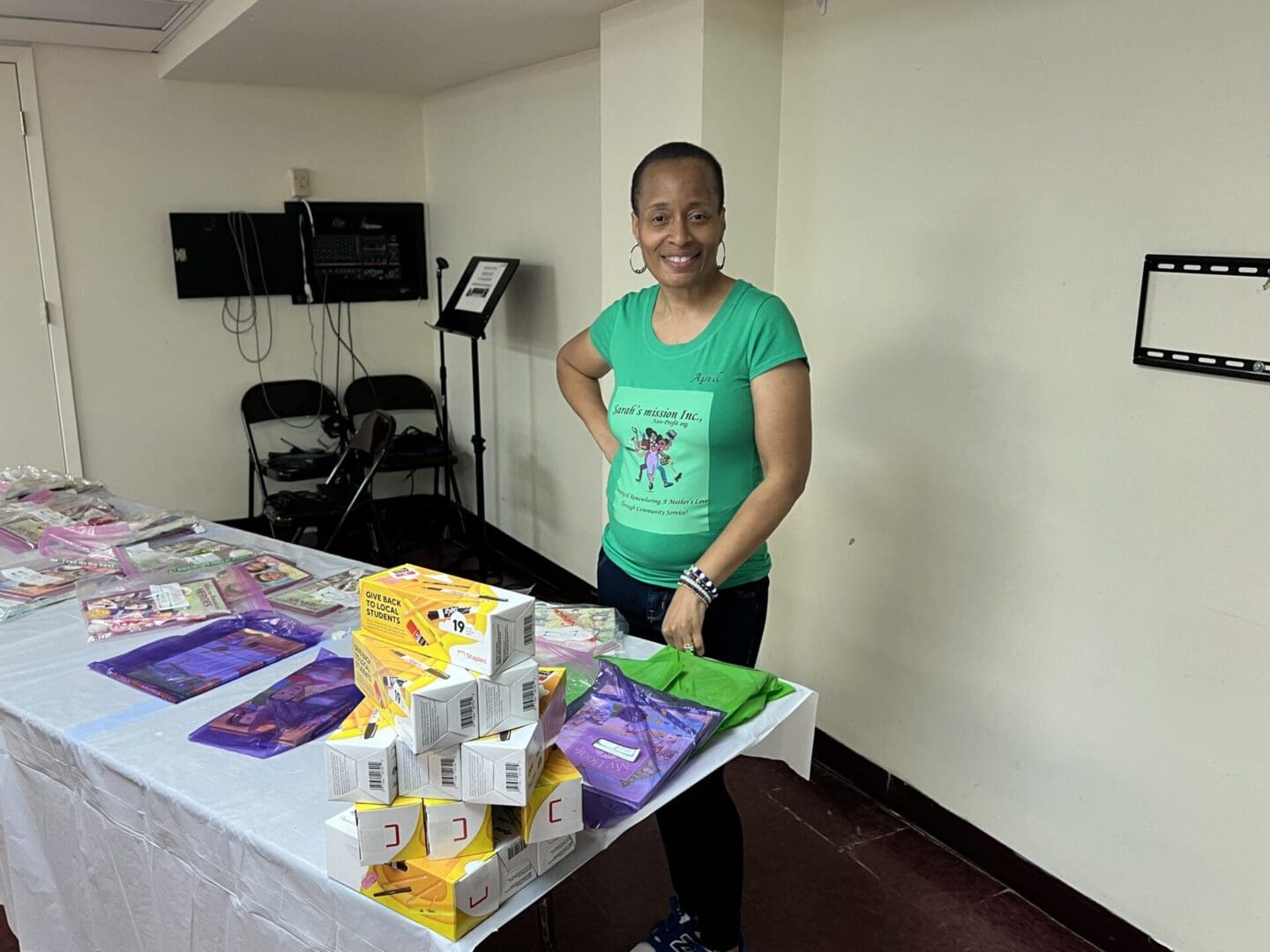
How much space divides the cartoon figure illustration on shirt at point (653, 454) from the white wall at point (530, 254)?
6.13ft

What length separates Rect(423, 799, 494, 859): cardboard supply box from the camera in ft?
3.29

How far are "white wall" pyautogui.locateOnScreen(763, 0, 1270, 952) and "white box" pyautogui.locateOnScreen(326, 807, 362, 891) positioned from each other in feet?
4.46

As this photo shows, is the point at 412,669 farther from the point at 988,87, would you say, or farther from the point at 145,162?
the point at 145,162

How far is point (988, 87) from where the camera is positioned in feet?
6.53

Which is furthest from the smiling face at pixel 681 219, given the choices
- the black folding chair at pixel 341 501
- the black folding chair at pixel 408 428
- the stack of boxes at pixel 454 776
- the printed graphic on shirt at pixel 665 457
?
the black folding chair at pixel 408 428

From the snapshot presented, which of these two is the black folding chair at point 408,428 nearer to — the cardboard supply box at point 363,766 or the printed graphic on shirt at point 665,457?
the printed graphic on shirt at point 665,457

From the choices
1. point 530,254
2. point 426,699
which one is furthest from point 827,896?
point 530,254

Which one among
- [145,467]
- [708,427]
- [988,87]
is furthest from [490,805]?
[145,467]

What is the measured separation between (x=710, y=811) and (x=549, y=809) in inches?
25.0

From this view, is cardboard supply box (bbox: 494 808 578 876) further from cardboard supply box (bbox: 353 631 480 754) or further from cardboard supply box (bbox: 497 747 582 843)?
cardboard supply box (bbox: 353 631 480 754)

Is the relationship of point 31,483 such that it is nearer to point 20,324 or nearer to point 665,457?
point 20,324

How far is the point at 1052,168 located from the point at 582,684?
1.37 m

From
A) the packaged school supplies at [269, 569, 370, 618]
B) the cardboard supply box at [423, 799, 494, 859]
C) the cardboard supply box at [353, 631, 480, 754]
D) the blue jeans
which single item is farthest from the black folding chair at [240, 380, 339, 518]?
the cardboard supply box at [423, 799, 494, 859]

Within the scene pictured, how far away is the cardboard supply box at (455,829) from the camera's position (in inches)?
39.5
